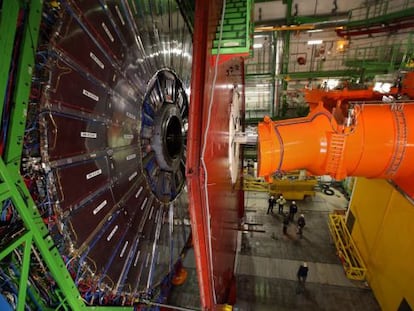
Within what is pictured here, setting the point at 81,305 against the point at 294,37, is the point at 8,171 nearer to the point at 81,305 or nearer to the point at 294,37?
the point at 81,305

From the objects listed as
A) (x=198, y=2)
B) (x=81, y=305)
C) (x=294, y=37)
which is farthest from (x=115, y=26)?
(x=294, y=37)

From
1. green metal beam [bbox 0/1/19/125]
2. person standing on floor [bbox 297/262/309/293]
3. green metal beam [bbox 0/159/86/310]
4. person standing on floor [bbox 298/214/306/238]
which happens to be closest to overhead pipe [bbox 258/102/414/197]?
green metal beam [bbox 0/159/86/310]

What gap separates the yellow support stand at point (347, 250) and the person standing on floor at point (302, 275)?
52.5 inches

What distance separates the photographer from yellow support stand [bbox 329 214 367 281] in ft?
21.4

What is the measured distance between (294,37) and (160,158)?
1299cm

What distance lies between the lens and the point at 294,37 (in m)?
12.6

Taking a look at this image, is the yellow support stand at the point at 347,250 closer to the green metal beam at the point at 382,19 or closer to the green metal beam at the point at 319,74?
the green metal beam at the point at 319,74

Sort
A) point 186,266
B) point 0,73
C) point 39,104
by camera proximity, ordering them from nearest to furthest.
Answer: point 0,73 → point 39,104 → point 186,266

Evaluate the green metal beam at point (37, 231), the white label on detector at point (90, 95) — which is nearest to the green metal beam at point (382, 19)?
the white label on detector at point (90, 95)

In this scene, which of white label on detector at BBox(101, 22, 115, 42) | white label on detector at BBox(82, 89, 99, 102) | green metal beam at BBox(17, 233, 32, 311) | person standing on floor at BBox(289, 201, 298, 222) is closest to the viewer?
green metal beam at BBox(17, 233, 32, 311)

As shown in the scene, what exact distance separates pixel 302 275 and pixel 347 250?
81.1 inches

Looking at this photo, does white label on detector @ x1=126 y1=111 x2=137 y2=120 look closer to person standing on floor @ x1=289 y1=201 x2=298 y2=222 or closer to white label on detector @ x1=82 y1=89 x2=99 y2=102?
white label on detector @ x1=82 y1=89 x2=99 y2=102

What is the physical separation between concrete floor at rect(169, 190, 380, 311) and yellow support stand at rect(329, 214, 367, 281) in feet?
0.71

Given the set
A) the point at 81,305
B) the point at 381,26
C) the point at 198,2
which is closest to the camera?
the point at 198,2
